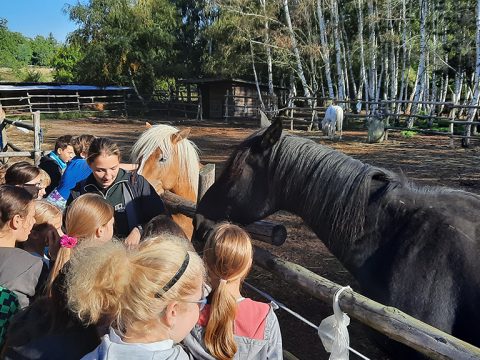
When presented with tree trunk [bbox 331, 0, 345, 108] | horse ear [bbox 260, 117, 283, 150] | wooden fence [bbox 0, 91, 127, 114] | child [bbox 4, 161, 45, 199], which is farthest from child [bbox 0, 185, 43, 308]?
wooden fence [bbox 0, 91, 127, 114]

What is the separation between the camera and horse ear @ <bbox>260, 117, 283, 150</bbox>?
2.60 metres

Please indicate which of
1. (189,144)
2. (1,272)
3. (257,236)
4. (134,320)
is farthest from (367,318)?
(189,144)

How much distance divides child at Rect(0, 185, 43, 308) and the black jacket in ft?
2.51

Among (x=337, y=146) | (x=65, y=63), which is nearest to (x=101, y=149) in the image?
(x=337, y=146)

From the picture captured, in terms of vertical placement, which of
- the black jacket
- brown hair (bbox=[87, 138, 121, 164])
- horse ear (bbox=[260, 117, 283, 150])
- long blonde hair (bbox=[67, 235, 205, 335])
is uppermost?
horse ear (bbox=[260, 117, 283, 150])

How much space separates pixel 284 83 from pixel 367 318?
111ft

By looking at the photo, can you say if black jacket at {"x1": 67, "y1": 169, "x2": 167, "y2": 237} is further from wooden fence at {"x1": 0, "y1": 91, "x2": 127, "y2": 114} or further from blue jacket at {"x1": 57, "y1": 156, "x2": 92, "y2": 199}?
wooden fence at {"x1": 0, "y1": 91, "x2": 127, "y2": 114}

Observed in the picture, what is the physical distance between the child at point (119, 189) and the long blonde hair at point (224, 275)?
1.20 metres

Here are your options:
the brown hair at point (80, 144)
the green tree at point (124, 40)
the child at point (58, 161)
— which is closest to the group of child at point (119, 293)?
the brown hair at point (80, 144)

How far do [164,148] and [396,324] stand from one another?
263cm

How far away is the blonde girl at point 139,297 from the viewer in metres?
1.31

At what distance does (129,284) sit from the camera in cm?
134

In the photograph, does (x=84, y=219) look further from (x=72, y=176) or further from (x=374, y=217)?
(x=72, y=176)

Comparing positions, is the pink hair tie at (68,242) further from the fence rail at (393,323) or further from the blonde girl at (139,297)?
the fence rail at (393,323)
